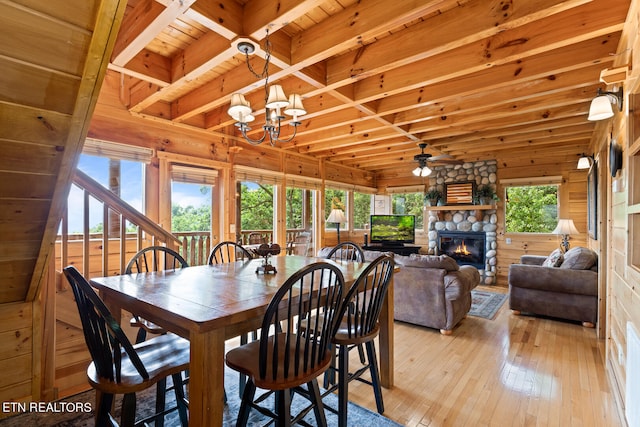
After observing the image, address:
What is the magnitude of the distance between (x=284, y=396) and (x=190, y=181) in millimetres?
3621

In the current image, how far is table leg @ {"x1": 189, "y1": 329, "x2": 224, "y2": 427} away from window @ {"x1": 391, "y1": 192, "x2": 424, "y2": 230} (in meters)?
7.01

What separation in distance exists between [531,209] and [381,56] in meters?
5.38

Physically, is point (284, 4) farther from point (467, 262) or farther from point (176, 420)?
point (467, 262)

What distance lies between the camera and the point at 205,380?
123cm

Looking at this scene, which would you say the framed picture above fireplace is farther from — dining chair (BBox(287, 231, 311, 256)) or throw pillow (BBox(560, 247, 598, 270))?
dining chair (BBox(287, 231, 311, 256))

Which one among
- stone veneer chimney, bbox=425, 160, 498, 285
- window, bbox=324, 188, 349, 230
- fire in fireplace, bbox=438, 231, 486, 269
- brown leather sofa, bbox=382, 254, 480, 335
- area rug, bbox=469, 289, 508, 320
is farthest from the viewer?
window, bbox=324, 188, 349, 230

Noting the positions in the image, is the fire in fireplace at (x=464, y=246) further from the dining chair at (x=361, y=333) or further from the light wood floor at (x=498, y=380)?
the dining chair at (x=361, y=333)

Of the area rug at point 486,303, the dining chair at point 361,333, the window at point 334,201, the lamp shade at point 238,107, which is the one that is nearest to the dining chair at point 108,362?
the dining chair at point 361,333

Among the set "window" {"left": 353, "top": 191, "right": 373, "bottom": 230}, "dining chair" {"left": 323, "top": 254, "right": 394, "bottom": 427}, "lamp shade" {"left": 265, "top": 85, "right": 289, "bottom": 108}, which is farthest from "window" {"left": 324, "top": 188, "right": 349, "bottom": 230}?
"dining chair" {"left": 323, "top": 254, "right": 394, "bottom": 427}

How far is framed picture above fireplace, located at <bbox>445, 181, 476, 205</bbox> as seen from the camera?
6664mm

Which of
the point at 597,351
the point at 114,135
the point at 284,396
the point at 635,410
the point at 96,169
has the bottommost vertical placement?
the point at 597,351

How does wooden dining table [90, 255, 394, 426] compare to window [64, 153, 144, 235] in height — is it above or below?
below

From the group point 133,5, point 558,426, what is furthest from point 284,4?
point 558,426

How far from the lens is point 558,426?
75.8 inches
